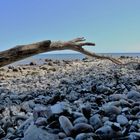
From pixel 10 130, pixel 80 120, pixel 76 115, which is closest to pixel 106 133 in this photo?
pixel 80 120

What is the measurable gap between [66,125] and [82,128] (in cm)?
12

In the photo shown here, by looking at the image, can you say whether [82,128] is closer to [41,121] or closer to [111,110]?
[41,121]

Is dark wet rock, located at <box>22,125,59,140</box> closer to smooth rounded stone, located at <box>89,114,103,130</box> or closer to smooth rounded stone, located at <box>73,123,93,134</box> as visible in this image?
smooth rounded stone, located at <box>73,123,93,134</box>

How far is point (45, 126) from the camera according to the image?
8.85 feet

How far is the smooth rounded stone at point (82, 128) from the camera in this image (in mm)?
2594

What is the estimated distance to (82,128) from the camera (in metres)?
2.60

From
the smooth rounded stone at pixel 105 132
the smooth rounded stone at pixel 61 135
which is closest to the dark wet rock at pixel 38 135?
the smooth rounded stone at pixel 61 135

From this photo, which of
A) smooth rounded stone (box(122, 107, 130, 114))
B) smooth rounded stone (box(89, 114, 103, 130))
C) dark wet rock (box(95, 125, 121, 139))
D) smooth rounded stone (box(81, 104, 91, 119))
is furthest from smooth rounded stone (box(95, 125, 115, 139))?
smooth rounded stone (box(122, 107, 130, 114))

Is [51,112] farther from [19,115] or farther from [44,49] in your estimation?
[44,49]

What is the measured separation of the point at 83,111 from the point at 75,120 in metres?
0.22

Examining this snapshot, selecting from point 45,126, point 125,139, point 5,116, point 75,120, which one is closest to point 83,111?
point 75,120

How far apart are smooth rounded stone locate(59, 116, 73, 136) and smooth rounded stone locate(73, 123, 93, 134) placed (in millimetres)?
37

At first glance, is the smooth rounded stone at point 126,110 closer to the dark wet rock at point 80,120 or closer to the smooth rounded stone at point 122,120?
the smooth rounded stone at point 122,120

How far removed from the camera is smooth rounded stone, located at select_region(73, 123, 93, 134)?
2594mm
